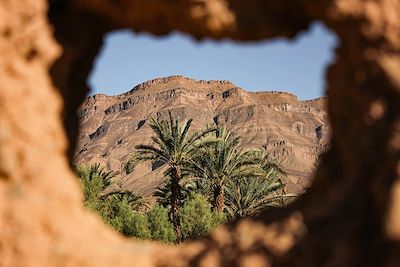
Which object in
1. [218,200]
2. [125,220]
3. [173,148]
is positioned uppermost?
[173,148]

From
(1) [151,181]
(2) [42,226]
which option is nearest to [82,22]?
(2) [42,226]

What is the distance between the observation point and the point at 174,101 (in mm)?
107562

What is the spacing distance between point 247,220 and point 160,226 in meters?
16.3

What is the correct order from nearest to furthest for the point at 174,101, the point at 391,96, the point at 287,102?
1. the point at 391,96
2. the point at 174,101
3. the point at 287,102

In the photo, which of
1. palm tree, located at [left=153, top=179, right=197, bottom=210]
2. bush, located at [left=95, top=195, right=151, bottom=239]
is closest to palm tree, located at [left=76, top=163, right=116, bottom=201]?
bush, located at [left=95, top=195, right=151, bottom=239]

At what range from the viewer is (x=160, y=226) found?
2139cm

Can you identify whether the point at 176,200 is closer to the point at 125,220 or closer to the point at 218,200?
the point at 218,200

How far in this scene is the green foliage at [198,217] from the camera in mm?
20844

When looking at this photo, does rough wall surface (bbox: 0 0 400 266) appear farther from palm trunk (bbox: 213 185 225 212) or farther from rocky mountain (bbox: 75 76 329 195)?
rocky mountain (bbox: 75 76 329 195)

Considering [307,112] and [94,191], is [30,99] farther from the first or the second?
[307,112]

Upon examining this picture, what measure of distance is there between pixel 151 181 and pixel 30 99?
7312cm

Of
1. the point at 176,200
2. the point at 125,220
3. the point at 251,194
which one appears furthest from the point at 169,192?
the point at 251,194

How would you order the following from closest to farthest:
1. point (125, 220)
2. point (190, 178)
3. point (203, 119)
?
point (125, 220)
point (190, 178)
point (203, 119)

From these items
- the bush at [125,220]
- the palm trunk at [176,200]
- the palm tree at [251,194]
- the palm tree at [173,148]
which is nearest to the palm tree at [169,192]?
the palm trunk at [176,200]
